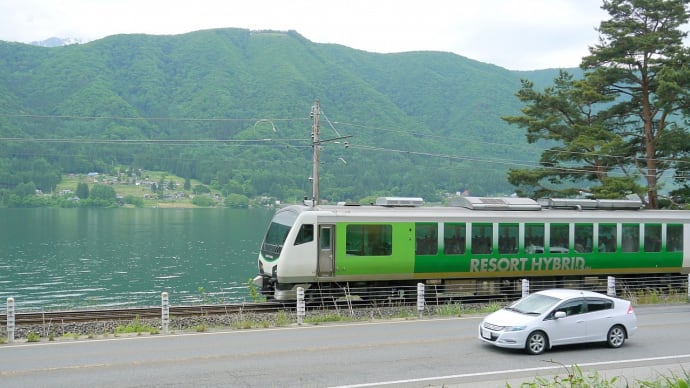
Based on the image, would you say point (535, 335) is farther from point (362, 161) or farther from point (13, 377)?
point (362, 161)

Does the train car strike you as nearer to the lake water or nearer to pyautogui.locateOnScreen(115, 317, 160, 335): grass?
the lake water

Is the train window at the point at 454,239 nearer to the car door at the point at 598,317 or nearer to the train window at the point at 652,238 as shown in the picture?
the train window at the point at 652,238

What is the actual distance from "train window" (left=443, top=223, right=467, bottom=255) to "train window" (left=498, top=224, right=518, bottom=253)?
4.50ft

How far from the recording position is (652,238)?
25516mm

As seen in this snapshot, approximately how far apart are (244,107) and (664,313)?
185m

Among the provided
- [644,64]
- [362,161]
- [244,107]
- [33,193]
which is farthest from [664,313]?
[244,107]

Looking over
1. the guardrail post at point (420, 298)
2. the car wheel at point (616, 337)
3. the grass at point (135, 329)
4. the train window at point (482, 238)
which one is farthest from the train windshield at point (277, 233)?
the car wheel at point (616, 337)

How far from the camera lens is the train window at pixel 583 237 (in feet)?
79.7

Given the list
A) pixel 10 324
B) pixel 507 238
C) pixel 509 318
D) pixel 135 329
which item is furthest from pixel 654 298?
pixel 10 324

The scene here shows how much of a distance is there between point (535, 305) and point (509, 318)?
2.28ft

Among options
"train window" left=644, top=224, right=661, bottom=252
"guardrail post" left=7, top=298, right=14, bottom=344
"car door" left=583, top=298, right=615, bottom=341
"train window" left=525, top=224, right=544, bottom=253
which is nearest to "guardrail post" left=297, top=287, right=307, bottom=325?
"guardrail post" left=7, top=298, right=14, bottom=344

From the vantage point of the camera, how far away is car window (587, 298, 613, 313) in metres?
14.2

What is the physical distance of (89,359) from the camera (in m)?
12.8

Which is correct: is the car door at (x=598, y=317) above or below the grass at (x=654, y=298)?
above
